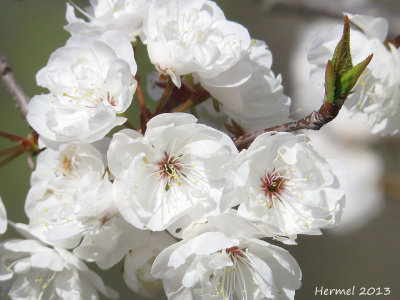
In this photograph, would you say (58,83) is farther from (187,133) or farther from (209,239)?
(209,239)

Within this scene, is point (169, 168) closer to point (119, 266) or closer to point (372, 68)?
point (372, 68)

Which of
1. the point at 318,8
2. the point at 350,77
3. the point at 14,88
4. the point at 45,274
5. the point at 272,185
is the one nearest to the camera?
the point at 350,77

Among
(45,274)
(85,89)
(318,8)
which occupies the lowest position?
(45,274)

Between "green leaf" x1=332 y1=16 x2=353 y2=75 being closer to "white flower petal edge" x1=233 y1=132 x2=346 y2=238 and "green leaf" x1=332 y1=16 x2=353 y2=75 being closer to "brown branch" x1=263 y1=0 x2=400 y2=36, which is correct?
"white flower petal edge" x1=233 y1=132 x2=346 y2=238

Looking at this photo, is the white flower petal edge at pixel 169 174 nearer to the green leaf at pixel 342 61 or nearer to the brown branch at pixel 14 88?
the green leaf at pixel 342 61

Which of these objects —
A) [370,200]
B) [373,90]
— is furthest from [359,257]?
[373,90]

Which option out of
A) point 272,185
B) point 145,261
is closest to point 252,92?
point 272,185

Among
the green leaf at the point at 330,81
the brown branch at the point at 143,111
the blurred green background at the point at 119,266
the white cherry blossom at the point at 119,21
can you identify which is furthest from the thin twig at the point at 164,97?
the blurred green background at the point at 119,266
